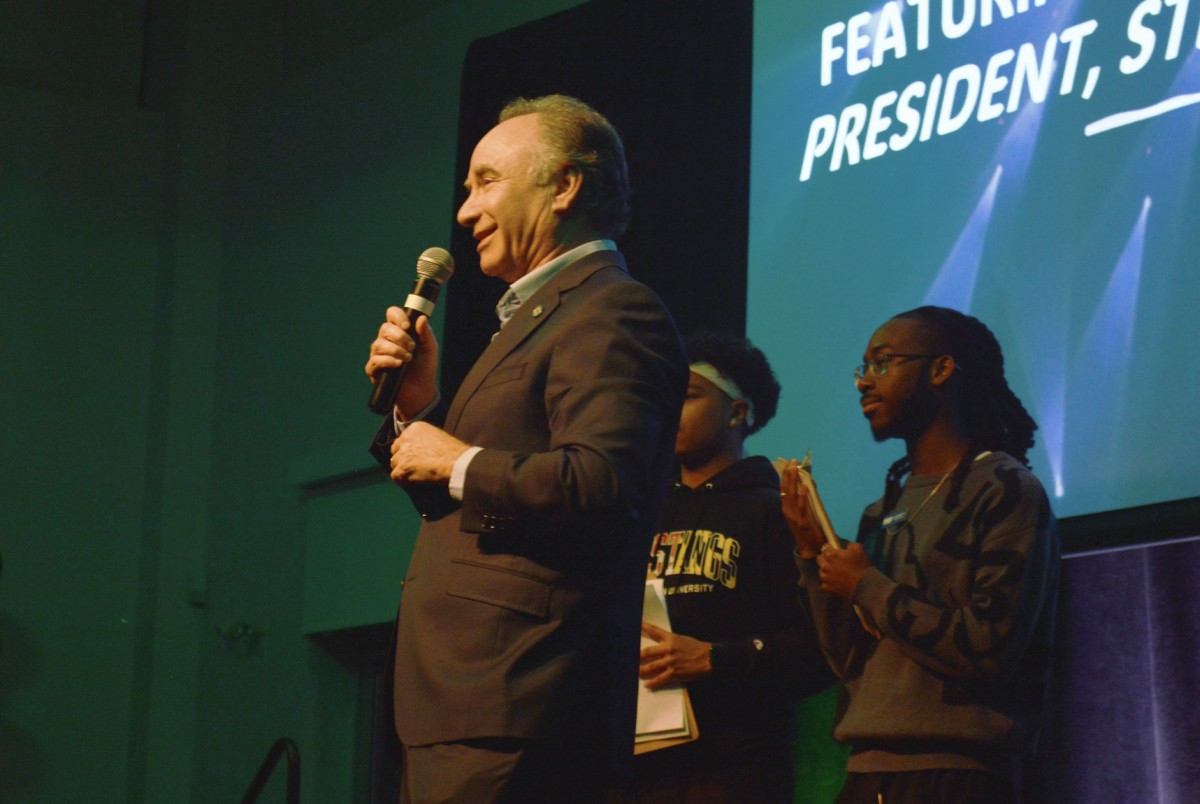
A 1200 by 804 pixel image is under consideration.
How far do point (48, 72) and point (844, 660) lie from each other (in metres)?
5.12

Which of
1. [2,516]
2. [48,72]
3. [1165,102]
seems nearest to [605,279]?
[1165,102]

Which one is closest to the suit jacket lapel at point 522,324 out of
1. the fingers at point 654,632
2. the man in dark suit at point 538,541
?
the man in dark suit at point 538,541

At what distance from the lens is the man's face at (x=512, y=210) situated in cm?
187

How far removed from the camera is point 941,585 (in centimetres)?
238

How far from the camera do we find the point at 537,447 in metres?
1.67

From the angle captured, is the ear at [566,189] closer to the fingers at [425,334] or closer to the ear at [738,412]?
the fingers at [425,334]

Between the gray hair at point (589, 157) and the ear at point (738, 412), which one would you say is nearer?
the gray hair at point (589, 157)

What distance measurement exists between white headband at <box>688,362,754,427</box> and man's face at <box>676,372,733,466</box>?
1 centimetres

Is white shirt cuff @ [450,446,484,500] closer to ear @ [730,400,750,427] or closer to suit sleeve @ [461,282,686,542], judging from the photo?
suit sleeve @ [461,282,686,542]

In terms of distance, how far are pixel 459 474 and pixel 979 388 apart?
4.77ft

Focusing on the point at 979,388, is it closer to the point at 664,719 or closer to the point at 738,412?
the point at 738,412

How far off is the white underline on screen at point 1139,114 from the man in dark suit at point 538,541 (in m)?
1.66

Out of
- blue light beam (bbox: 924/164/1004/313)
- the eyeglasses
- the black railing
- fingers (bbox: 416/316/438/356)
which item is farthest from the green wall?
fingers (bbox: 416/316/438/356)

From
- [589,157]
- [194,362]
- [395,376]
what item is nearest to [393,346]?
[395,376]
